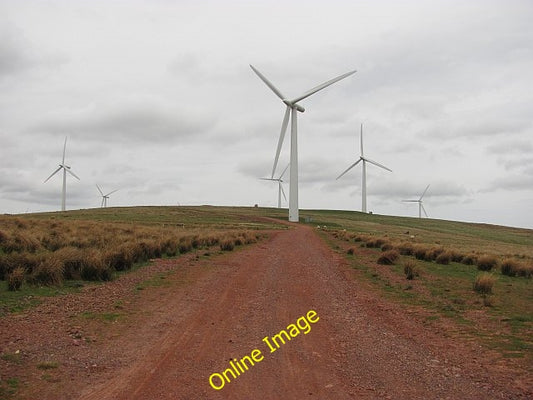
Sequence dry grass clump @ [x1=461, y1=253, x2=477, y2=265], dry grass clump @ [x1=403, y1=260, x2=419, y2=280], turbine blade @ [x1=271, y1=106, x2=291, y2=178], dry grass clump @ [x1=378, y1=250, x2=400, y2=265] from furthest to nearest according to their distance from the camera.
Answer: turbine blade @ [x1=271, y1=106, x2=291, y2=178] < dry grass clump @ [x1=461, y1=253, x2=477, y2=265] < dry grass clump @ [x1=378, y1=250, x2=400, y2=265] < dry grass clump @ [x1=403, y1=260, x2=419, y2=280]

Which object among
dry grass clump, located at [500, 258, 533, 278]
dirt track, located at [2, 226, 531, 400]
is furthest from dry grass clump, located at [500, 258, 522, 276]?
dirt track, located at [2, 226, 531, 400]

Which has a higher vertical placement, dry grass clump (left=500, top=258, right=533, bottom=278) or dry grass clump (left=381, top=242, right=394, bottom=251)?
dry grass clump (left=381, top=242, right=394, bottom=251)

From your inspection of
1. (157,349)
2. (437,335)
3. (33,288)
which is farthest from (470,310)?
(33,288)

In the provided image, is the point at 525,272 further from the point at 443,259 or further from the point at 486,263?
the point at 443,259

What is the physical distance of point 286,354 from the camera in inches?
384

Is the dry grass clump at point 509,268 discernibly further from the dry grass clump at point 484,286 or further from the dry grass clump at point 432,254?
the dry grass clump at point 484,286

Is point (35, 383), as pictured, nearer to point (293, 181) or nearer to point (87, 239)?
point (87, 239)

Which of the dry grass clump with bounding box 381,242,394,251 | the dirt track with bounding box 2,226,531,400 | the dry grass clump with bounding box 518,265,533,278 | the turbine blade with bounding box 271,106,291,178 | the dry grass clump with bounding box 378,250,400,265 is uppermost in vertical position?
the turbine blade with bounding box 271,106,291,178

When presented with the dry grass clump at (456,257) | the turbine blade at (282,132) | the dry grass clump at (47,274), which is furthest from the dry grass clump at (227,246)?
the turbine blade at (282,132)

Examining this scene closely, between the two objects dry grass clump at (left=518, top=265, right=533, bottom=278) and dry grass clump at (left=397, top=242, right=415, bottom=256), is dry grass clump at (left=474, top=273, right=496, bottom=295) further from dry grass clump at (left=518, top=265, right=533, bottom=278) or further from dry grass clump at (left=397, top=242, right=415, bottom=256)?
dry grass clump at (left=397, top=242, right=415, bottom=256)

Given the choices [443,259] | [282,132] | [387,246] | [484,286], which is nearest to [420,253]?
[443,259]

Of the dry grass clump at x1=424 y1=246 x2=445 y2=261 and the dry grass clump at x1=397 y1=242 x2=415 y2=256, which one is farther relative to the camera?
the dry grass clump at x1=397 y1=242 x2=415 y2=256

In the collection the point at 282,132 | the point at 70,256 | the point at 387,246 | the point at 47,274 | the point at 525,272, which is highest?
the point at 282,132

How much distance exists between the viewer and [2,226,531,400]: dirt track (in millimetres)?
7891
